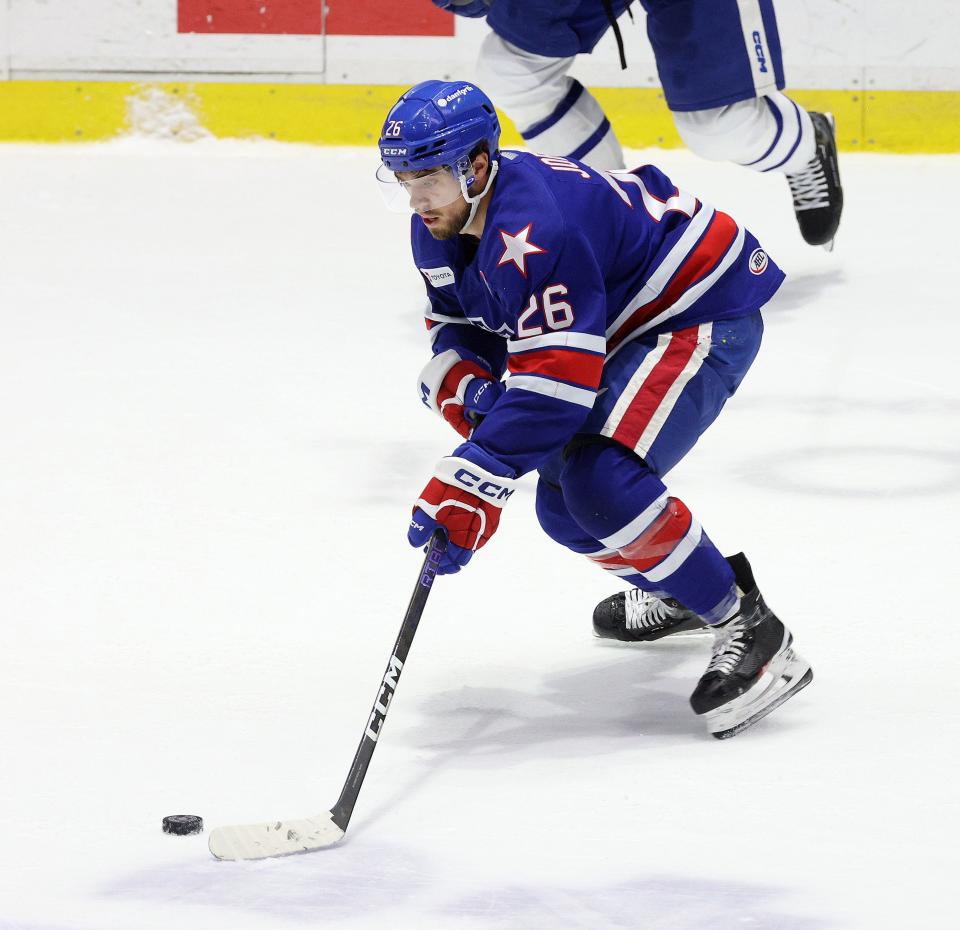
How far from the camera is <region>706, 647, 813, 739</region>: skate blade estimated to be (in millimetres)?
1992

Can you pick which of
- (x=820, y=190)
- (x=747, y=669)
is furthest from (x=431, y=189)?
(x=820, y=190)

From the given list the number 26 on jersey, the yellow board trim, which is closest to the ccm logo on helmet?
the number 26 on jersey

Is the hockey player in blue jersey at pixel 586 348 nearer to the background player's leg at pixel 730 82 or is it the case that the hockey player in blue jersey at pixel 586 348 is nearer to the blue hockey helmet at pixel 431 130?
the blue hockey helmet at pixel 431 130

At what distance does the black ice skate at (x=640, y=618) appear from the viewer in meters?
2.32

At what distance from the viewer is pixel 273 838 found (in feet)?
5.44

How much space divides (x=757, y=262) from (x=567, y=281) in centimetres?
42

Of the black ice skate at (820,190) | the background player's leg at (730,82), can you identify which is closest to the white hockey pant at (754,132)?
the background player's leg at (730,82)

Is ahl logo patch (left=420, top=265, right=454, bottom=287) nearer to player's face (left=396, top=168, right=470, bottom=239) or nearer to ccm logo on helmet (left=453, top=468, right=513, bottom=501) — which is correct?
player's face (left=396, top=168, right=470, bottom=239)

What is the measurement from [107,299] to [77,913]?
2768mm

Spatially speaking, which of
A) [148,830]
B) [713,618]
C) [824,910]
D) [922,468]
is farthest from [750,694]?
[922,468]

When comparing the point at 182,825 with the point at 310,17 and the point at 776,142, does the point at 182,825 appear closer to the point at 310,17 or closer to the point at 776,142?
the point at 776,142

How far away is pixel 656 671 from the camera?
2.26 metres

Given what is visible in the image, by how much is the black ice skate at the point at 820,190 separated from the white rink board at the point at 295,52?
1.31 meters

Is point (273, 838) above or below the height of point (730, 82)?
below
